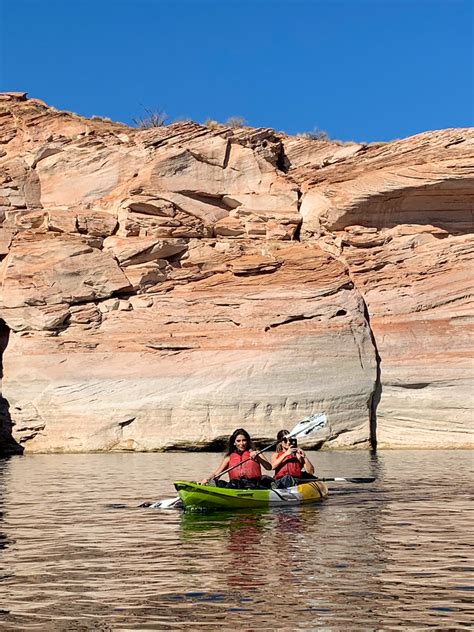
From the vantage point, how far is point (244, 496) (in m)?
14.5

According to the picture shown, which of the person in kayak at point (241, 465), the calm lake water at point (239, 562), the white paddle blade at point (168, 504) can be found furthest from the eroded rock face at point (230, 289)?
the white paddle blade at point (168, 504)

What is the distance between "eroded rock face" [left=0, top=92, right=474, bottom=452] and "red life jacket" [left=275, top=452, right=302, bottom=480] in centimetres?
1261

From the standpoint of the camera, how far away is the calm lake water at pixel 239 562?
7391 mm

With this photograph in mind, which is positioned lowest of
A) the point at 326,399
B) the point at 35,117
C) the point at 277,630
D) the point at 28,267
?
the point at 277,630

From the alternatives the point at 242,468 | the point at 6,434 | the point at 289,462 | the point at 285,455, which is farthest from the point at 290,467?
the point at 6,434

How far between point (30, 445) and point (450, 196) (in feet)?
45.9

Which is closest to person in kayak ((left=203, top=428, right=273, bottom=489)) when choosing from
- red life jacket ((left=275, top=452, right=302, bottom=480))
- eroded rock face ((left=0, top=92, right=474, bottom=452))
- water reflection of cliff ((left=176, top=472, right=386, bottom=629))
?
water reflection of cliff ((left=176, top=472, right=386, bottom=629))

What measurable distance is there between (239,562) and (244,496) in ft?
15.8

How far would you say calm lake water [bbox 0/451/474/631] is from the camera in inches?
291

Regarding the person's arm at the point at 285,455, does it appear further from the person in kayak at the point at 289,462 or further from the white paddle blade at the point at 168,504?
the white paddle blade at the point at 168,504

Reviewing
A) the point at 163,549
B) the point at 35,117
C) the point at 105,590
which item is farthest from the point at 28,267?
the point at 105,590

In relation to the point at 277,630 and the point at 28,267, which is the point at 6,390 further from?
the point at 277,630

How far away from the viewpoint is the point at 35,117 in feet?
117

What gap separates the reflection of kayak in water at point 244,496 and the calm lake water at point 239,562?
249 mm
